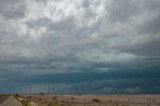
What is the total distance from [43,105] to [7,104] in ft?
105

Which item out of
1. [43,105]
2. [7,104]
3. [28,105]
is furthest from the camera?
[43,105]

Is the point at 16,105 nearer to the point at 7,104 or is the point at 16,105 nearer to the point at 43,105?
the point at 7,104

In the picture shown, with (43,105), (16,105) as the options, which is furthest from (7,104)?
(43,105)

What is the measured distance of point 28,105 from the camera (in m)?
88.6

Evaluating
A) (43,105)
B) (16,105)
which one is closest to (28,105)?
(16,105)

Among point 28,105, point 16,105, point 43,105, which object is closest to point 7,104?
point 16,105

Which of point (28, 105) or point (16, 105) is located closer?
point (16, 105)

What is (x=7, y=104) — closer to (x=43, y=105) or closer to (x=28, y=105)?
(x=28, y=105)

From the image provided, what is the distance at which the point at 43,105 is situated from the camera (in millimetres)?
107188

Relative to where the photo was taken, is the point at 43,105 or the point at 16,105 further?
the point at 43,105

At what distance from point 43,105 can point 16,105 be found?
3067cm

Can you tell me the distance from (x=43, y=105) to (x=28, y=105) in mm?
18896

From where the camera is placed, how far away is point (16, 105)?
252ft

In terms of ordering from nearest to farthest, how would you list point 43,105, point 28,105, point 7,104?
point 7,104 → point 28,105 → point 43,105
